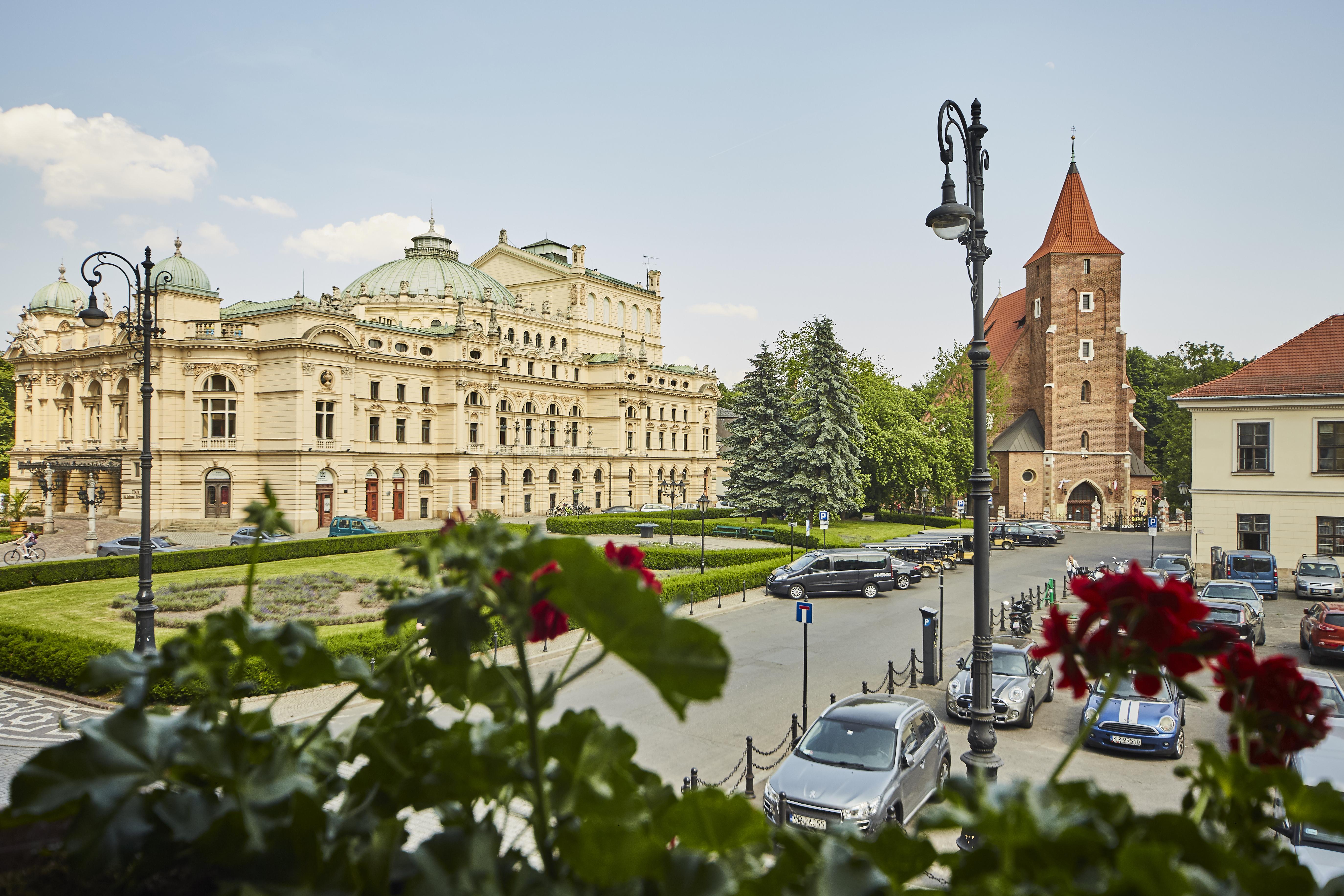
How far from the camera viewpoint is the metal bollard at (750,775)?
1192cm

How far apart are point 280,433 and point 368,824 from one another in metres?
51.2

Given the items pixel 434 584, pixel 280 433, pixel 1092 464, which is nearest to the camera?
pixel 434 584

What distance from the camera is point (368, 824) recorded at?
1.65 meters

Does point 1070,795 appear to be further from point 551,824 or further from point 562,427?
point 562,427

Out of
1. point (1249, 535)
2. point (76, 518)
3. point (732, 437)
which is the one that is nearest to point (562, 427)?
point (732, 437)

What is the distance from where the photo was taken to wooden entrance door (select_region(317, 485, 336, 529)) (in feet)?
160

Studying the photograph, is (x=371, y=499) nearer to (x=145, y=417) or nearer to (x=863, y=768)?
(x=145, y=417)

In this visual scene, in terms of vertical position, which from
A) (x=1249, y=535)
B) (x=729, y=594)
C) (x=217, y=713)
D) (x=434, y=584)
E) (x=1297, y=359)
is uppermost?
(x=1297, y=359)

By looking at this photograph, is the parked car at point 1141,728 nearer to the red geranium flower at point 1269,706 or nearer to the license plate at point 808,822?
the license plate at point 808,822

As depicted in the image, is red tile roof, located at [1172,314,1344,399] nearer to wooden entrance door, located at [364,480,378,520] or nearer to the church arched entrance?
the church arched entrance

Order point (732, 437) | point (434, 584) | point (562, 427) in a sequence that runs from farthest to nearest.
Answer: point (562, 427)
point (732, 437)
point (434, 584)

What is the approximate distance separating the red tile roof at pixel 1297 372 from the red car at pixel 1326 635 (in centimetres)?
1227

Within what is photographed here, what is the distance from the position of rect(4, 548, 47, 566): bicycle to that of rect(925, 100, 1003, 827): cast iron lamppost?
121 ft

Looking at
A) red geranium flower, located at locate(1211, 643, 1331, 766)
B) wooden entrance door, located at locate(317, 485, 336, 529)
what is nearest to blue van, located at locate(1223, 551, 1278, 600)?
red geranium flower, located at locate(1211, 643, 1331, 766)
